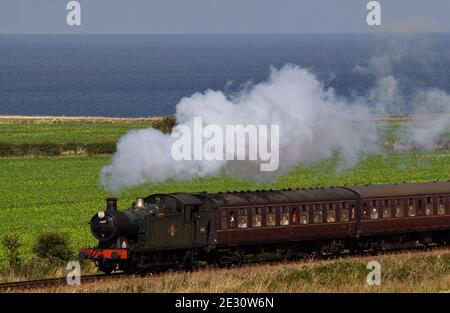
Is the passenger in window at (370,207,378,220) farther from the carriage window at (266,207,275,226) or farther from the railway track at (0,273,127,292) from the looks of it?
the railway track at (0,273,127,292)

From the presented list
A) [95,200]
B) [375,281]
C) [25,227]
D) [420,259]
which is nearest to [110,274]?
[375,281]

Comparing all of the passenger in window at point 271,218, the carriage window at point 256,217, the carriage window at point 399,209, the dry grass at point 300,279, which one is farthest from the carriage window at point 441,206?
the carriage window at point 256,217

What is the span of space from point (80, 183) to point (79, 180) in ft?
4.43

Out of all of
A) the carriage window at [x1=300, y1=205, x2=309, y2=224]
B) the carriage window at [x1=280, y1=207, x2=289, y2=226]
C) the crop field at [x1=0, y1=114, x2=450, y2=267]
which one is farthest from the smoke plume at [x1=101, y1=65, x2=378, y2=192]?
the crop field at [x1=0, y1=114, x2=450, y2=267]

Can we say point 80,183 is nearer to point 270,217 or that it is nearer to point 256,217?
point 270,217

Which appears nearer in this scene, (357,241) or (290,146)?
(357,241)

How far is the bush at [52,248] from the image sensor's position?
4119cm

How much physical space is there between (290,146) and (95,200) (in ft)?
72.1

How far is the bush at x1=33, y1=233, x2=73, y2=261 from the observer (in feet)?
135

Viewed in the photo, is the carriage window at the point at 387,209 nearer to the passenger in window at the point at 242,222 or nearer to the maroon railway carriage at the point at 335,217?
the maroon railway carriage at the point at 335,217

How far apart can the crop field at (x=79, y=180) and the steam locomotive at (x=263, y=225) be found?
8652 mm
